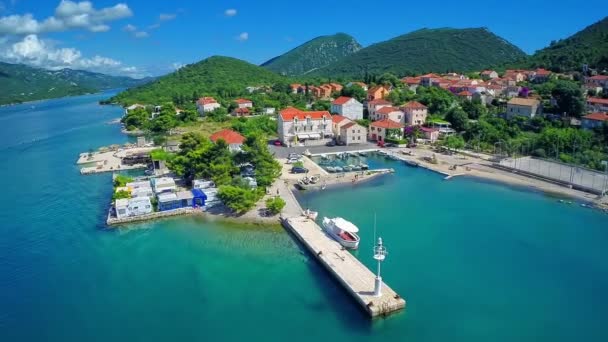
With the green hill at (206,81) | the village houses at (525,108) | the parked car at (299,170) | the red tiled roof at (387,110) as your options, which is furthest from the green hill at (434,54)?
the parked car at (299,170)

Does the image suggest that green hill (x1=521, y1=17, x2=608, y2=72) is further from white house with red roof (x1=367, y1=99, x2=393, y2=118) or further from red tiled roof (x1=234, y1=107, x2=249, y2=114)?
red tiled roof (x1=234, y1=107, x2=249, y2=114)

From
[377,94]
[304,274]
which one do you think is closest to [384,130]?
[377,94]

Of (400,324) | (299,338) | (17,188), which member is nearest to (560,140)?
(400,324)

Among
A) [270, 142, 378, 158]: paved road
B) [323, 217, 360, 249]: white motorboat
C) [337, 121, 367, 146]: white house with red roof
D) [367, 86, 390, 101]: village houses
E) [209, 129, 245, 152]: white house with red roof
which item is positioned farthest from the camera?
[367, 86, 390, 101]: village houses

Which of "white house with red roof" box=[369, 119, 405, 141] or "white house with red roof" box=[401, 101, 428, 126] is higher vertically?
"white house with red roof" box=[401, 101, 428, 126]

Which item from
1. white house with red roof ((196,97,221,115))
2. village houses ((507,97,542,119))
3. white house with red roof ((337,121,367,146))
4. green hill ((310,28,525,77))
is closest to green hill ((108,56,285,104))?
white house with red roof ((196,97,221,115))

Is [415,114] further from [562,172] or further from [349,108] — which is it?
[562,172]
